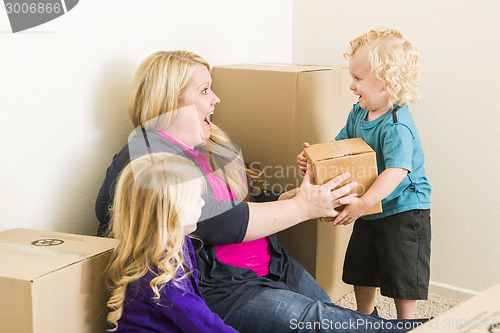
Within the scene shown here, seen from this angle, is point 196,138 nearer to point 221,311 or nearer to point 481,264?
point 221,311

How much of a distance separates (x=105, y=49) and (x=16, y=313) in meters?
0.77

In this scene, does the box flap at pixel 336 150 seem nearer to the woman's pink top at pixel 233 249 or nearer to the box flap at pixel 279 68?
the woman's pink top at pixel 233 249

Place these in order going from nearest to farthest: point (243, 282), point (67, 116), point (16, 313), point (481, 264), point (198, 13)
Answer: point (16, 313), point (243, 282), point (67, 116), point (198, 13), point (481, 264)

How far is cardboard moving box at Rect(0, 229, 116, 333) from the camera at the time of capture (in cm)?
96

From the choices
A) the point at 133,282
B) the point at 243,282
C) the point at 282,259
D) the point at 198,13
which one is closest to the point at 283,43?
the point at 198,13

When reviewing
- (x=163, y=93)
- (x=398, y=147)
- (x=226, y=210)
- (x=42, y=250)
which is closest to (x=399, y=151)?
(x=398, y=147)

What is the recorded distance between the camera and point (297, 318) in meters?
1.13

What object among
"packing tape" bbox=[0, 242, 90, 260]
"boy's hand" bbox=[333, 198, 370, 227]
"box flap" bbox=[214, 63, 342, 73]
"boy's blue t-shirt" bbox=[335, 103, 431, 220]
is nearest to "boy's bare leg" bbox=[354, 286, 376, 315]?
"boy's blue t-shirt" bbox=[335, 103, 431, 220]

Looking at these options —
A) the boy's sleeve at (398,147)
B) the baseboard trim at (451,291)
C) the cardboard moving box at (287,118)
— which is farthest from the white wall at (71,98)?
the baseboard trim at (451,291)

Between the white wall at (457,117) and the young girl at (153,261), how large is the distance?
1194mm

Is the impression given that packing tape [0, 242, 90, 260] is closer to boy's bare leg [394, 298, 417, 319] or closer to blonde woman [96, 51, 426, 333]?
blonde woman [96, 51, 426, 333]

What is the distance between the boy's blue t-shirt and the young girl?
63 centimetres

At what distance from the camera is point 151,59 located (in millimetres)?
1417

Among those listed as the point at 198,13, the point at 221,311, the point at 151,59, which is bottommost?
the point at 221,311
